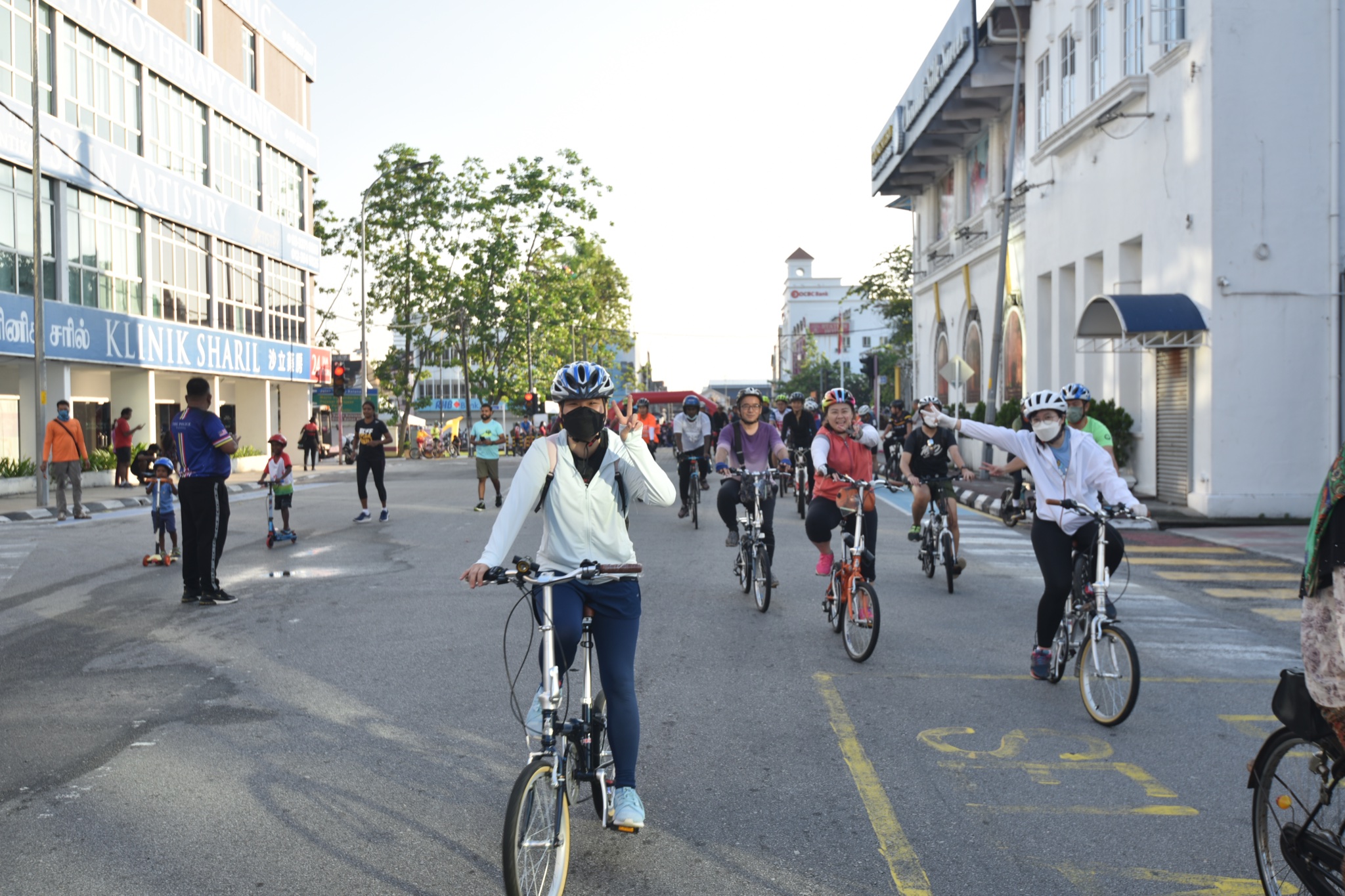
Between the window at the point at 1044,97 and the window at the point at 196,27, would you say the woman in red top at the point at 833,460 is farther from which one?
the window at the point at 196,27

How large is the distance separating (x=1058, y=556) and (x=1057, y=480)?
1.43 ft

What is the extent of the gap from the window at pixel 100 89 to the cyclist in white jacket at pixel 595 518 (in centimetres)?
2704

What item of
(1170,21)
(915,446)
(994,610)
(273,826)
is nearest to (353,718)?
(273,826)

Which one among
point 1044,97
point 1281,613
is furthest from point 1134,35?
point 1281,613

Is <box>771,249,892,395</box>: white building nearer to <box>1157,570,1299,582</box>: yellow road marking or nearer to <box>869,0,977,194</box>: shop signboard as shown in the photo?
<box>869,0,977,194</box>: shop signboard

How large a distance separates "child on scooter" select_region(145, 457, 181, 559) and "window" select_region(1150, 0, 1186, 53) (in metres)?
15.7

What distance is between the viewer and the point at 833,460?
9.07m

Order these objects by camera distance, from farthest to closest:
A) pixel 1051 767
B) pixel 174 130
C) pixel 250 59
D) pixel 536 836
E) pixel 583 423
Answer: pixel 250 59 → pixel 174 130 → pixel 1051 767 → pixel 583 423 → pixel 536 836

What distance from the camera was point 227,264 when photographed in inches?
1443

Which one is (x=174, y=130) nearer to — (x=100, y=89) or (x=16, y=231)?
(x=100, y=89)

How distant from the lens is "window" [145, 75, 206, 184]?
3134cm

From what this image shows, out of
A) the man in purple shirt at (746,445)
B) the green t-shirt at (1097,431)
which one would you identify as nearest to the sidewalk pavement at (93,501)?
the man in purple shirt at (746,445)

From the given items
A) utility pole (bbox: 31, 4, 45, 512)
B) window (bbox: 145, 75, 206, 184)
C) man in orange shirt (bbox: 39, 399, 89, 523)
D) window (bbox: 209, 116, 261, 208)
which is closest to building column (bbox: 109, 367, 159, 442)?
window (bbox: 145, 75, 206, 184)

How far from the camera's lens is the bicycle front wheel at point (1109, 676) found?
6035mm
